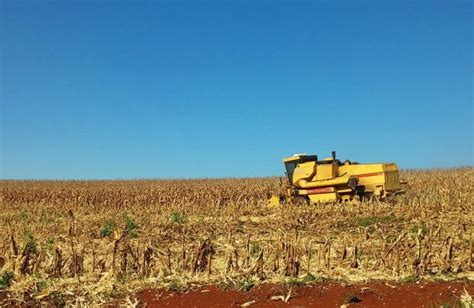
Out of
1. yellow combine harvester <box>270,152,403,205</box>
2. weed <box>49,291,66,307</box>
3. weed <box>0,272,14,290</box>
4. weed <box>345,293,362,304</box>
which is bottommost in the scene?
weed <box>49,291,66,307</box>

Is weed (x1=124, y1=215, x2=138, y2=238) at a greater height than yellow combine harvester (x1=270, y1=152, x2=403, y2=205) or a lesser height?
lesser

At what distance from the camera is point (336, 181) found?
707 inches

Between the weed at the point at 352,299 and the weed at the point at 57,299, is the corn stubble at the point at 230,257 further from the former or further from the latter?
the weed at the point at 352,299

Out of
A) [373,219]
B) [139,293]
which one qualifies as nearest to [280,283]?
[139,293]

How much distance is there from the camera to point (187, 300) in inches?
274

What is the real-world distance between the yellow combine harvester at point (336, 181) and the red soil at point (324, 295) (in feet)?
34.5

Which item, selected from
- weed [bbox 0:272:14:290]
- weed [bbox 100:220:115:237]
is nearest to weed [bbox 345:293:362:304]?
weed [bbox 0:272:14:290]

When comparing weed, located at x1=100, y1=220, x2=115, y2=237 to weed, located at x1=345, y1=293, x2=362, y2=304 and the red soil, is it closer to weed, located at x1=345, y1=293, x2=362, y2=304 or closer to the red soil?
the red soil

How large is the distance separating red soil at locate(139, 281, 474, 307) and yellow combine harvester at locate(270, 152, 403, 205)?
34.5 ft

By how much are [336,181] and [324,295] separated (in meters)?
11.4

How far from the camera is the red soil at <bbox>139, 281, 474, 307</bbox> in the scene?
6.53 m

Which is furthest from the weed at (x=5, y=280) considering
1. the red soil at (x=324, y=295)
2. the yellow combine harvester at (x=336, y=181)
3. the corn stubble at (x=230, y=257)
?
the yellow combine harvester at (x=336, y=181)

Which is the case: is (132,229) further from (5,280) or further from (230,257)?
(230,257)

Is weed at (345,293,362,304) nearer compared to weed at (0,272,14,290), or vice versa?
weed at (345,293,362,304)
